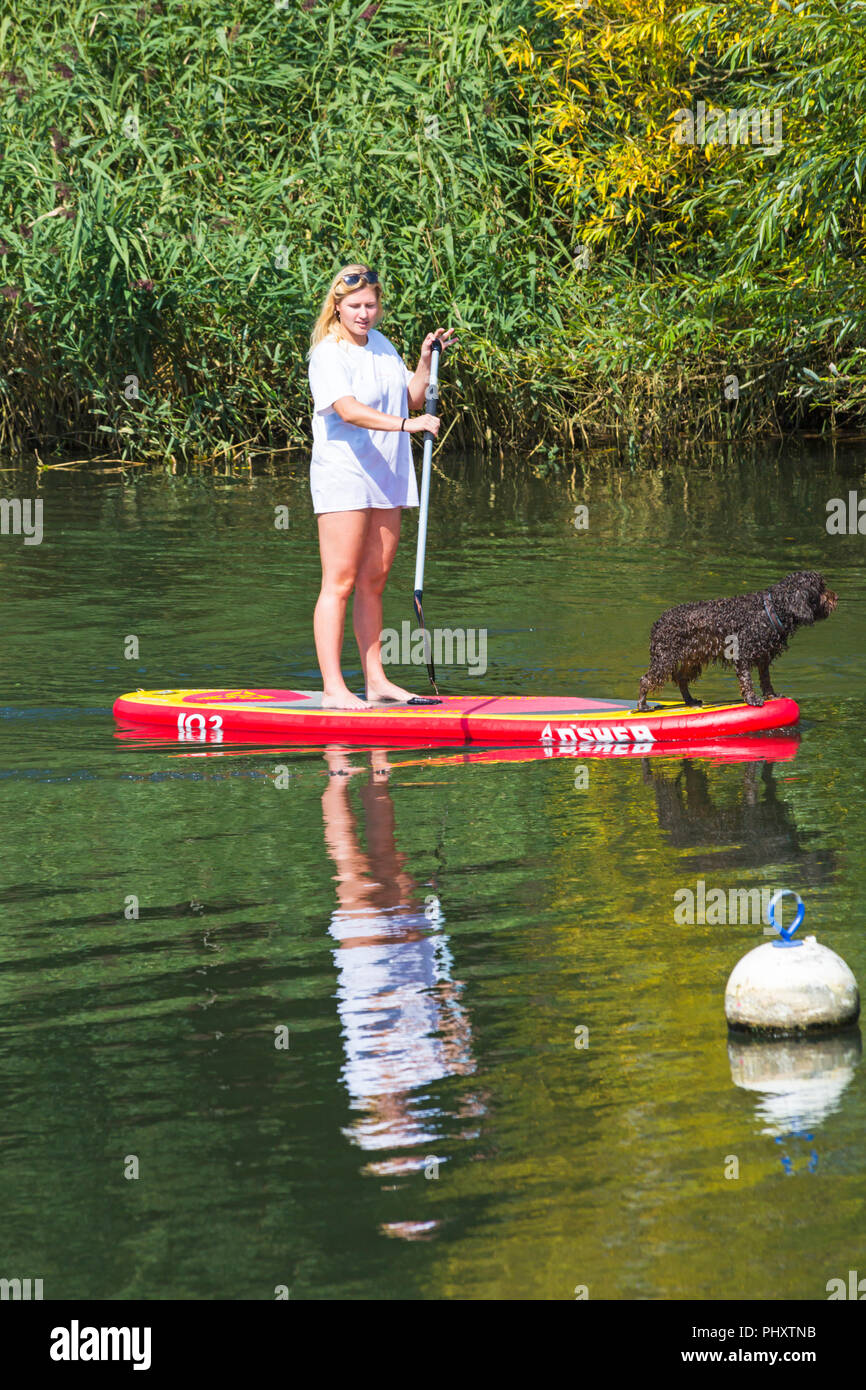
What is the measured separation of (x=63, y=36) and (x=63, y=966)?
13.6 meters

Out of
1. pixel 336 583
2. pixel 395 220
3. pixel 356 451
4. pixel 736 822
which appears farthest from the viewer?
pixel 395 220

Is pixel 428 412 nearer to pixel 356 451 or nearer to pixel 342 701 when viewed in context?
pixel 356 451

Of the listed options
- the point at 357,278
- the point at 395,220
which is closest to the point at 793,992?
the point at 357,278

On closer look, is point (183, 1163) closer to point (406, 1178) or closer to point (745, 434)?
point (406, 1178)

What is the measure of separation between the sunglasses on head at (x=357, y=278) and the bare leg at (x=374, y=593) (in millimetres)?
943

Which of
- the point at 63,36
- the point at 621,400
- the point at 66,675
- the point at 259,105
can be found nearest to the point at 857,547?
the point at 621,400

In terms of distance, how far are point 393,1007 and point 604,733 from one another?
3.02 m

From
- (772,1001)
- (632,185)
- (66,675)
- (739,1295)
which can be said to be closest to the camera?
(739,1295)

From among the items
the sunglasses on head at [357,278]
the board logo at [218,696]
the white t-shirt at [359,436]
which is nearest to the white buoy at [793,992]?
the white t-shirt at [359,436]

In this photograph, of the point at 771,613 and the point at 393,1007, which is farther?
the point at 771,613

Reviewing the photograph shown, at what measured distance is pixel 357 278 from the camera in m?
7.63

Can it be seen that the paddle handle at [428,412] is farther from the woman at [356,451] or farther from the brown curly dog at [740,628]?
the brown curly dog at [740,628]

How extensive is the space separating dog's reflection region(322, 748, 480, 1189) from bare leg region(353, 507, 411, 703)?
5.19ft

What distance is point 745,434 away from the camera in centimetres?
1750
